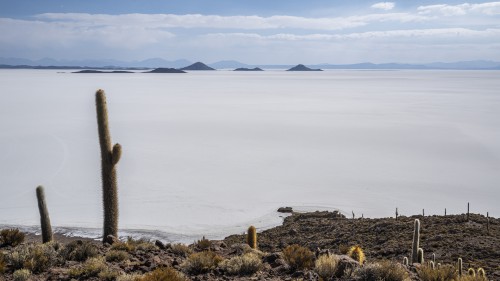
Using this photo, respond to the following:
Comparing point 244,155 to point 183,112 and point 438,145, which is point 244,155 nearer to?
point 438,145

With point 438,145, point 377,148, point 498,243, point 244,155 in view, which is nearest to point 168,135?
point 244,155

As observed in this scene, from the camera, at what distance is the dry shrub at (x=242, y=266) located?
905cm

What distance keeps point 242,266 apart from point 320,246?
6.97 m

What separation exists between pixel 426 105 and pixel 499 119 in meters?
18.6

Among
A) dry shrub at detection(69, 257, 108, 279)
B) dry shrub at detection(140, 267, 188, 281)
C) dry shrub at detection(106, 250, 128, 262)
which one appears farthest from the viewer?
dry shrub at detection(106, 250, 128, 262)

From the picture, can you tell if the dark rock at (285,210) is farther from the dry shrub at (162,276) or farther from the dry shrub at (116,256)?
the dry shrub at (162,276)

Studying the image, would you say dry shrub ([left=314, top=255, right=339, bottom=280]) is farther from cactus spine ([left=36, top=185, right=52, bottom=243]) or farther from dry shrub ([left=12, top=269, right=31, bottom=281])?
cactus spine ([left=36, top=185, right=52, bottom=243])

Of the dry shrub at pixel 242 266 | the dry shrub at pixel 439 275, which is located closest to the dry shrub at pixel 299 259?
the dry shrub at pixel 242 266

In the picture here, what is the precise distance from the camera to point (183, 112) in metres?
59.9

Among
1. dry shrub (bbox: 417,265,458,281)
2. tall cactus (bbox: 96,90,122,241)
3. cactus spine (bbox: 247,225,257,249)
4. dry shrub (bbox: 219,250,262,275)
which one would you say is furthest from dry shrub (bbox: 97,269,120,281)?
dry shrub (bbox: 417,265,458,281)

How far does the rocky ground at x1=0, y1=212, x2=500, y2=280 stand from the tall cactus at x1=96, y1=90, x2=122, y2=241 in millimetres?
837

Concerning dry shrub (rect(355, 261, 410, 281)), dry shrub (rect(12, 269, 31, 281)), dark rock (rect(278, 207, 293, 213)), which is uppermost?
dry shrub (rect(355, 261, 410, 281))

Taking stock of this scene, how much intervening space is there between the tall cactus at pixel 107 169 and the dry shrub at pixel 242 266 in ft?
16.9

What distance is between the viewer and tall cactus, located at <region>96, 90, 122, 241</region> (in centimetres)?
1317
